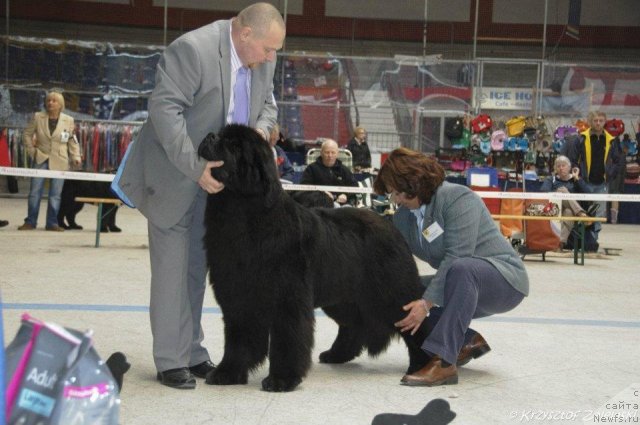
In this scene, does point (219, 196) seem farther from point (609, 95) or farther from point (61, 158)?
point (609, 95)

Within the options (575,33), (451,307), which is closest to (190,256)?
(451,307)

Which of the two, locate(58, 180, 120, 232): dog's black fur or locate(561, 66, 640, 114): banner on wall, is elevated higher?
locate(561, 66, 640, 114): banner on wall

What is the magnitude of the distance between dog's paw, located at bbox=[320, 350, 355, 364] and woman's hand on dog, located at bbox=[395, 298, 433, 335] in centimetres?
41

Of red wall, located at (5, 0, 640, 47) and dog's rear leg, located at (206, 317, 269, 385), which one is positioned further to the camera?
red wall, located at (5, 0, 640, 47)

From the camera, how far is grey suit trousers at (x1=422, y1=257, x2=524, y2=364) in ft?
11.9

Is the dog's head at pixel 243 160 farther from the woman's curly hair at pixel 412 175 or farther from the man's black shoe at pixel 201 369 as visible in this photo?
the man's black shoe at pixel 201 369

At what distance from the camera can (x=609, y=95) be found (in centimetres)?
1477

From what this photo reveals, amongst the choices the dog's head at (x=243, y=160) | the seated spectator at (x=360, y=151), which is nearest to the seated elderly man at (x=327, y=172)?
the seated spectator at (x=360, y=151)

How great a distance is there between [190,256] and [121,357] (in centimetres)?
158

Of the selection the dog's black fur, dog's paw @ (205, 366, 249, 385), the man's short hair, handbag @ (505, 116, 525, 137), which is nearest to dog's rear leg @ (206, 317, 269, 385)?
dog's paw @ (205, 366, 249, 385)

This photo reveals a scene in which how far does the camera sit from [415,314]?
369 cm

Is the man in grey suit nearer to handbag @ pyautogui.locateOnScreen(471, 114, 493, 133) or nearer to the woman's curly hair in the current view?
the woman's curly hair

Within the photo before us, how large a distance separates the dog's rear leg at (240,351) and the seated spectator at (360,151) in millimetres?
8943

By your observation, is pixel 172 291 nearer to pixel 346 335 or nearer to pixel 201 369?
pixel 201 369
